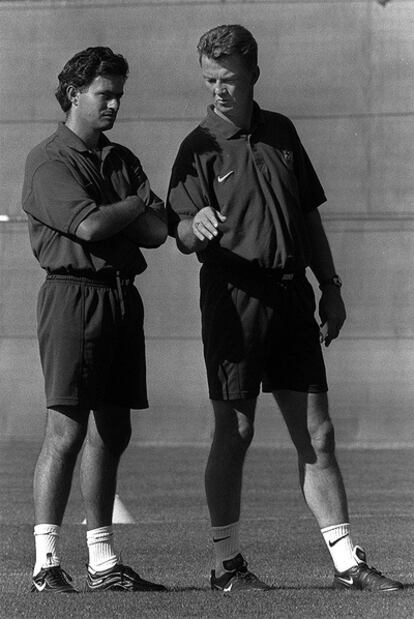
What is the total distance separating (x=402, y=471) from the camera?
11.8 meters

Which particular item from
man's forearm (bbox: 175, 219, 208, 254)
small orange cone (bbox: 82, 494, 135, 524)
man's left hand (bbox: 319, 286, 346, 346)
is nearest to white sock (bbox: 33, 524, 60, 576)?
man's forearm (bbox: 175, 219, 208, 254)

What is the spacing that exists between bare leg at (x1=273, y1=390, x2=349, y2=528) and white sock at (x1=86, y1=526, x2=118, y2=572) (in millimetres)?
690

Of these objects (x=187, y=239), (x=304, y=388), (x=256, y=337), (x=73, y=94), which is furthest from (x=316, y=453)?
(x=73, y=94)

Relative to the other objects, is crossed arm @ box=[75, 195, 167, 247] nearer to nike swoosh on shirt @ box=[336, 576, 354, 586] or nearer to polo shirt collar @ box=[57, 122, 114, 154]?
polo shirt collar @ box=[57, 122, 114, 154]

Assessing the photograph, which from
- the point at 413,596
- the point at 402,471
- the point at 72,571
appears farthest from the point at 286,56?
the point at 413,596

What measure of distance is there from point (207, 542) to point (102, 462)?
1.80 metres

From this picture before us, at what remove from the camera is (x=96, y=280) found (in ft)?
16.1

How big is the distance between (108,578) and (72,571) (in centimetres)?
90

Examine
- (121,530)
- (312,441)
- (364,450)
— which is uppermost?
(312,441)

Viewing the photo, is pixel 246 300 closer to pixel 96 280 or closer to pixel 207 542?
pixel 96 280

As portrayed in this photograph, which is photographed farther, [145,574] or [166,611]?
[145,574]

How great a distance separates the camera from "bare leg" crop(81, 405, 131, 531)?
16.5ft

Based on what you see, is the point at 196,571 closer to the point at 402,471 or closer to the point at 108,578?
the point at 108,578

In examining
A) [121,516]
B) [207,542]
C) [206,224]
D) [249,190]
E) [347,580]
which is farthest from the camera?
[121,516]
